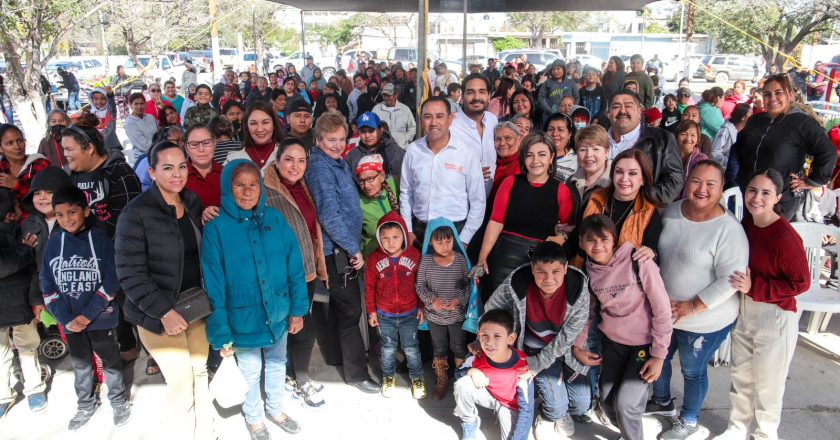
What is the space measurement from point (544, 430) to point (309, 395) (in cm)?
153

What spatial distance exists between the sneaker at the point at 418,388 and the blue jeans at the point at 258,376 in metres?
0.87

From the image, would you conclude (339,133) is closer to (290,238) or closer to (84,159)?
(290,238)

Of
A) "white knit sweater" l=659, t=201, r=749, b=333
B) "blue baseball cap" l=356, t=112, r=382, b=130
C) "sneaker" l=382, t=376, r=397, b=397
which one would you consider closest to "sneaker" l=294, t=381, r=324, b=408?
"sneaker" l=382, t=376, r=397, b=397

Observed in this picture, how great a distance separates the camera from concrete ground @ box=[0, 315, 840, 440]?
326 cm

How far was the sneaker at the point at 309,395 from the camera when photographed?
11.6ft

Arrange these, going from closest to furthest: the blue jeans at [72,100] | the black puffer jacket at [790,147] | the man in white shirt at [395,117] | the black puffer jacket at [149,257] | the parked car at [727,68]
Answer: the black puffer jacket at [149,257] → the black puffer jacket at [790,147] → the man in white shirt at [395,117] → the blue jeans at [72,100] → the parked car at [727,68]

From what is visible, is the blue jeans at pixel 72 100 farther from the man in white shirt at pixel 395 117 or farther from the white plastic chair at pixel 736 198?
the white plastic chair at pixel 736 198

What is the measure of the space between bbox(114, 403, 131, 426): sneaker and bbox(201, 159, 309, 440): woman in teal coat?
98 cm

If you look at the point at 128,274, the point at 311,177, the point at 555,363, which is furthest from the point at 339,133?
the point at 555,363

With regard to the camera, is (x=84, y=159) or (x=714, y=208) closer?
(x=714, y=208)

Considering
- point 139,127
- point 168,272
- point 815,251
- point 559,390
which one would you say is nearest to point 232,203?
point 168,272

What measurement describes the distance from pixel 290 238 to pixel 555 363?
1666 millimetres

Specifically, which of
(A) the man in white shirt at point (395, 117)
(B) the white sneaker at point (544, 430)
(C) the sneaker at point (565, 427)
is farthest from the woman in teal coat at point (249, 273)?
(A) the man in white shirt at point (395, 117)

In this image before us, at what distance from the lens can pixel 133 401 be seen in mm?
3607
